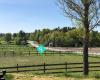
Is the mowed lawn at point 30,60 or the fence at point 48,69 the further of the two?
the mowed lawn at point 30,60

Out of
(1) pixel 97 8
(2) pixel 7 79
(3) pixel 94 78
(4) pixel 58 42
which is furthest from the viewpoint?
(4) pixel 58 42

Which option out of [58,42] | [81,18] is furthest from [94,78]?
[58,42]

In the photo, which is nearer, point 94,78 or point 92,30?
point 94,78

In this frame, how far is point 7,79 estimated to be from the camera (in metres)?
15.5

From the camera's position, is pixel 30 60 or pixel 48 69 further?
pixel 30 60

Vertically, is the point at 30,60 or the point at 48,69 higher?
the point at 48,69

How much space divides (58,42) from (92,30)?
114 m

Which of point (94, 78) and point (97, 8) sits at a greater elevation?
point (97, 8)

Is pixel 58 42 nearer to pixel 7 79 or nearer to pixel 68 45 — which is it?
pixel 68 45

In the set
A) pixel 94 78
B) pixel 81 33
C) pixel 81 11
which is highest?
pixel 81 11

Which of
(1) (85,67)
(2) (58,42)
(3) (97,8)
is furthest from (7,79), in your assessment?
(2) (58,42)

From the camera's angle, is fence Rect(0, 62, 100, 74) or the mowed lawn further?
the mowed lawn

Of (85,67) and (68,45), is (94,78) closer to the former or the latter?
(85,67)

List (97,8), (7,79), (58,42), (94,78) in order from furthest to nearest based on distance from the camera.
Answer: (58,42), (97,8), (94,78), (7,79)
